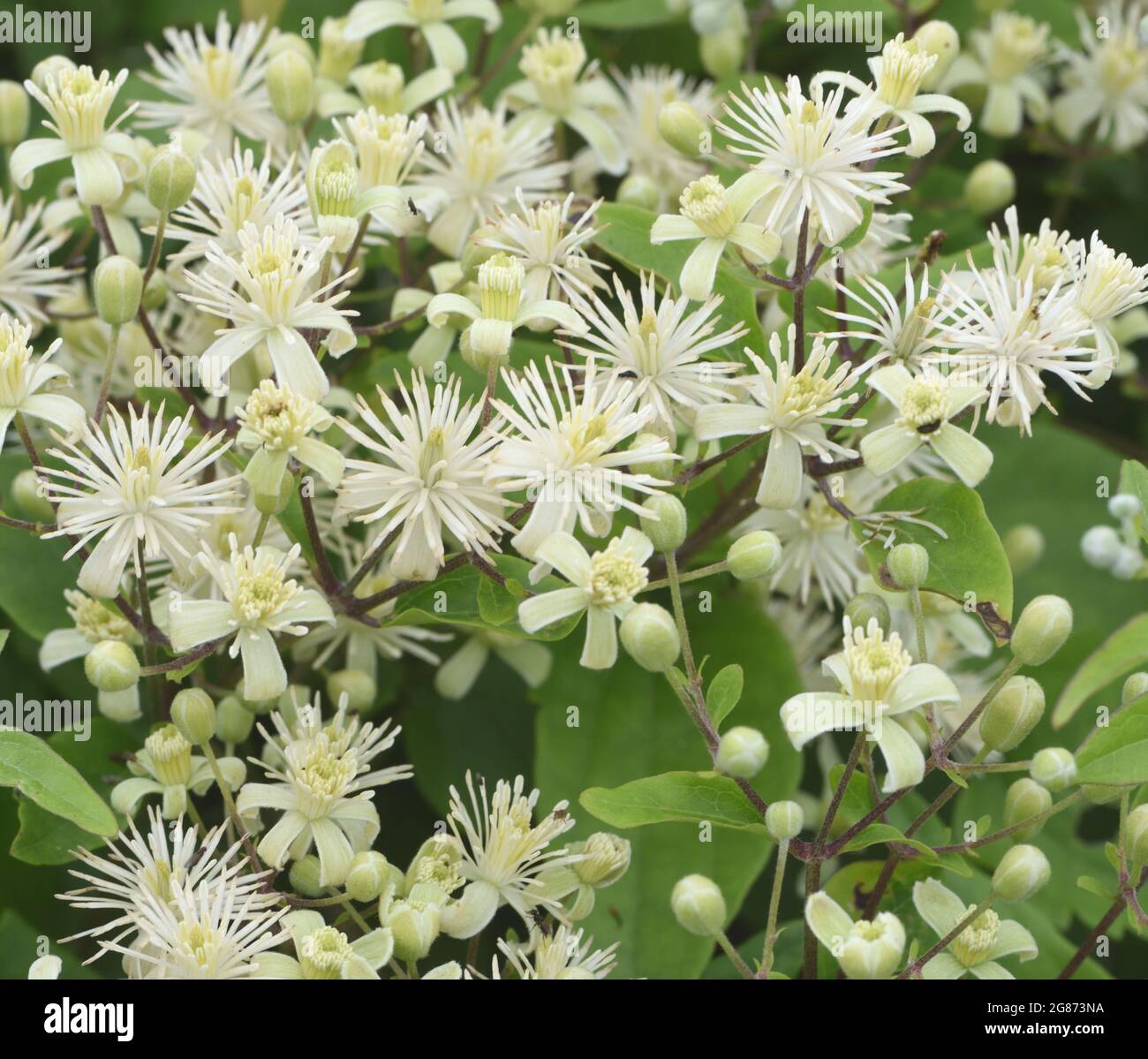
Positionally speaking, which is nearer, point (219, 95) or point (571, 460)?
point (571, 460)

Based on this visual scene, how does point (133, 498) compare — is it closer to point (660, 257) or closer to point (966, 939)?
point (660, 257)

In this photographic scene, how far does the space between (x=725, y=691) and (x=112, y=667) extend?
1.18 feet

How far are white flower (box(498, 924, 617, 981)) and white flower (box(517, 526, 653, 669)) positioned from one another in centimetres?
17

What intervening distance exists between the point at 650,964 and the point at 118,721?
15.6 inches

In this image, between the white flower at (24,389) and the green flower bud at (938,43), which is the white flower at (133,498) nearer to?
the white flower at (24,389)

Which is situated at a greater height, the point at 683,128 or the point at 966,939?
the point at 683,128

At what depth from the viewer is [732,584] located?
1.12 meters

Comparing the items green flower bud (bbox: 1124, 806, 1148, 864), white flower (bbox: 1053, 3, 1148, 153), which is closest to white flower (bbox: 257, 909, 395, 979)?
green flower bud (bbox: 1124, 806, 1148, 864)

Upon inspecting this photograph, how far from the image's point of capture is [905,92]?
0.92 meters

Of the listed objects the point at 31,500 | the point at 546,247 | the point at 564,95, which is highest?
the point at 564,95

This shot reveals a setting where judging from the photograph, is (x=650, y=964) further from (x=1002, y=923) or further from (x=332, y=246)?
(x=332, y=246)

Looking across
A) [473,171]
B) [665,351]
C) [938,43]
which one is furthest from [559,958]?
[938,43]

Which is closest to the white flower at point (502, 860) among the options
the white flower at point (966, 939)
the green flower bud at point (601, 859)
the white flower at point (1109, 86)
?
the green flower bud at point (601, 859)
